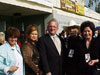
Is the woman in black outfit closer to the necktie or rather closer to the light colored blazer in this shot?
the necktie

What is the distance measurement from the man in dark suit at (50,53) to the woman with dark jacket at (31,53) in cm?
12

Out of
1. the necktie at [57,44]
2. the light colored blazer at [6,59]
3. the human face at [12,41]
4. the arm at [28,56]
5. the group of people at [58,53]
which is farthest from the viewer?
the necktie at [57,44]

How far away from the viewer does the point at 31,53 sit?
3.82 m

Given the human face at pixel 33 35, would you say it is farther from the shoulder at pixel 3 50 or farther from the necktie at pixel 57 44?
the shoulder at pixel 3 50

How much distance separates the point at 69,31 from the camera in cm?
487

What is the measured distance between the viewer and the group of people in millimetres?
3857

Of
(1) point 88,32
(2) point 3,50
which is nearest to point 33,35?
(2) point 3,50

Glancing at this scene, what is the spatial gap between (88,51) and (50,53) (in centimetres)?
68

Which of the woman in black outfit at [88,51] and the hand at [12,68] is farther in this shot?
the woman in black outfit at [88,51]

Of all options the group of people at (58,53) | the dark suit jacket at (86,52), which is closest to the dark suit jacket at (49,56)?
the group of people at (58,53)

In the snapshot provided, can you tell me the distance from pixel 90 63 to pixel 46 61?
777 millimetres

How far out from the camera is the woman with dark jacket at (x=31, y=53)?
3.78 metres

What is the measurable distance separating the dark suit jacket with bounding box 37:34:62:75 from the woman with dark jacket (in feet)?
0.36

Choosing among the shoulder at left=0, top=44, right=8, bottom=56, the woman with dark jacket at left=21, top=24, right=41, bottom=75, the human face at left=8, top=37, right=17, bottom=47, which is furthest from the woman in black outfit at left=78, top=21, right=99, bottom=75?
the shoulder at left=0, top=44, right=8, bottom=56
